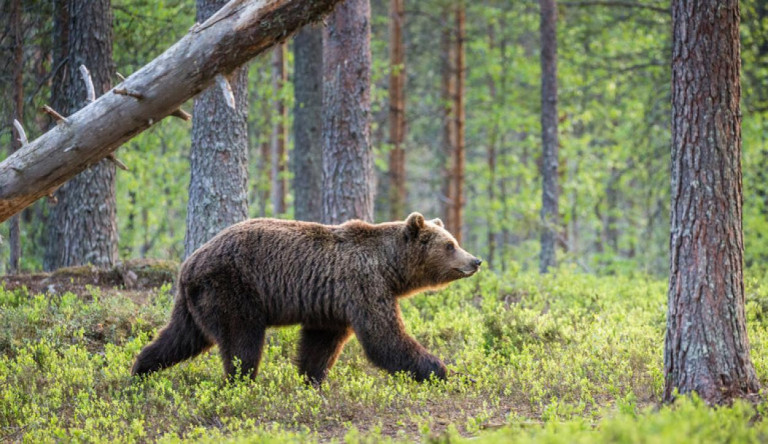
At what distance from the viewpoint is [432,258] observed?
8211 millimetres

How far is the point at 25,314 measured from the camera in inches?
351

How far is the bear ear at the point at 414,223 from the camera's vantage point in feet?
26.3

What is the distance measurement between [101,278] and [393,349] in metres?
5.97

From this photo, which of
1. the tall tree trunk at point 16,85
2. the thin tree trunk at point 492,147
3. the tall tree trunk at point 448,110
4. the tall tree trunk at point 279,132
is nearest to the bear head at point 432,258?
the tall tree trunk at point 16,85

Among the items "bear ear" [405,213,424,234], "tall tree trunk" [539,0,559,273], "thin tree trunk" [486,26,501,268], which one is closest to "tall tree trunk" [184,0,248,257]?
"bear ear" [405,213,424,234]

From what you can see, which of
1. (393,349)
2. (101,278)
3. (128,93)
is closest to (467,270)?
(393,349)

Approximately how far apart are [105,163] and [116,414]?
6.47 metres

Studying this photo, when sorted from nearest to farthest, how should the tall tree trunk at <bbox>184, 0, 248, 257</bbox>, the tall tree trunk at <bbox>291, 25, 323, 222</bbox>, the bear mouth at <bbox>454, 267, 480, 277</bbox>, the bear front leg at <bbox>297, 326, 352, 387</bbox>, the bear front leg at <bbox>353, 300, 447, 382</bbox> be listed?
the bear front leg at <bbox>353, 300, 447, 382</bbox>
the bear front leg at <bbox>297, 326, 352, 387</bbox>
the bear mouth at <bbox>454, 267, 480, 277</bbox>
the tall tree trunk at <bbox>184, 0, 248, 257</bbox>
the tall tree trunk at <bbox>291, 25, 323, 222</bbox>

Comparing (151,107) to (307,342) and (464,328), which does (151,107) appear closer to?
(307,342)

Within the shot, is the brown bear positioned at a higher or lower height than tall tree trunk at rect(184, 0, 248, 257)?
lower

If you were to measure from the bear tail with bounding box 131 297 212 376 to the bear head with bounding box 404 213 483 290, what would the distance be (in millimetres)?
2471

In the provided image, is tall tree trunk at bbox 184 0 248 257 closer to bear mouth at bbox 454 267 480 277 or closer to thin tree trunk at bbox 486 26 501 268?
bear mouth at bbox 454 267 480 277

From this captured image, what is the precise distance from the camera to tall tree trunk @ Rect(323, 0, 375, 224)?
37.6ft

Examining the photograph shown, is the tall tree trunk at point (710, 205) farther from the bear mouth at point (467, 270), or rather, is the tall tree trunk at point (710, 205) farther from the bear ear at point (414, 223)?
the bear ear at point (414, 223)
